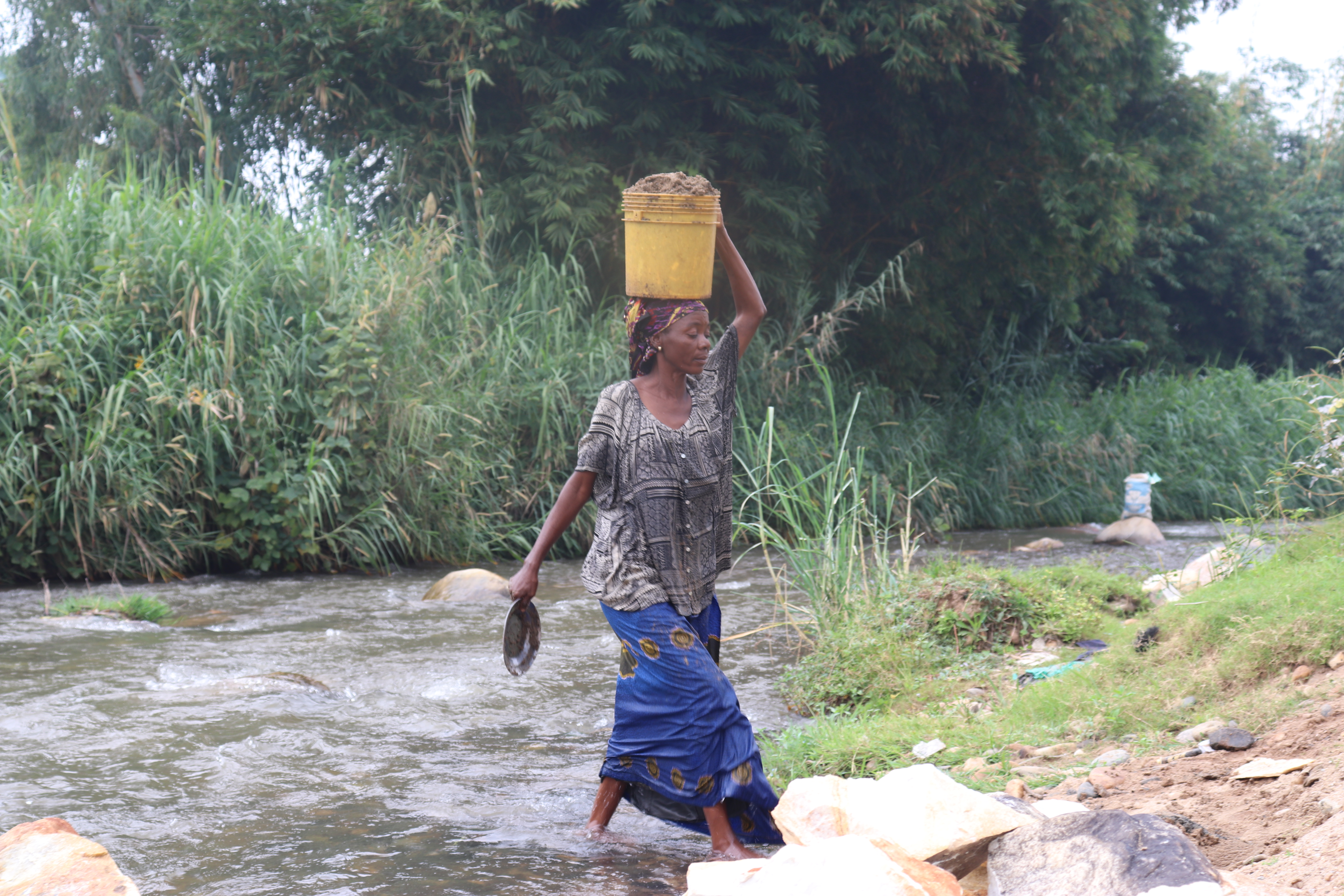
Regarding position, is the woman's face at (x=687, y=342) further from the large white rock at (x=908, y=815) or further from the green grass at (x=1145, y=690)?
the green grass at (x=1145, y=690)

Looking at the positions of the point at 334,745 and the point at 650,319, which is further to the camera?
the point at 334,745

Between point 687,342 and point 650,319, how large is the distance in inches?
5.6

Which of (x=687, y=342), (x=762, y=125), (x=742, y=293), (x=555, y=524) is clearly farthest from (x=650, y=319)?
(x=762, y=125)

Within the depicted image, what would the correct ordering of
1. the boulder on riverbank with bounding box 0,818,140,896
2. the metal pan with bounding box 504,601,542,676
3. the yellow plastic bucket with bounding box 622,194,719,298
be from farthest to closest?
the metal pan with bounding box 504,601,542,676 → the yellow plastic bucket with bounding box 622,194,719,298 → the boulder on riverbank with bounding box 0,818,140,896

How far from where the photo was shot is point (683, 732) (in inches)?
132

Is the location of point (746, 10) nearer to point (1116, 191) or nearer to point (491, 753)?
point (1116, 191)

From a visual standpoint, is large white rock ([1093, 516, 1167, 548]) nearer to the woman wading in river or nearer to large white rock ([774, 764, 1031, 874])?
the woman wading in river

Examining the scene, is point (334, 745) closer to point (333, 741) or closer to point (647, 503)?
point (333, 741)

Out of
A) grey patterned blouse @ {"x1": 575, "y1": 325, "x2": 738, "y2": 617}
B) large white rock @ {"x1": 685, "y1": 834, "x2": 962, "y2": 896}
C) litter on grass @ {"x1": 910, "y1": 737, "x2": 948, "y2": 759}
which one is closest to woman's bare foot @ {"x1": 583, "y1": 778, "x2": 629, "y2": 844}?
grey patterned blouse @ {"x1": 575, "y1": 325, "x2": 738, "y2": 617}

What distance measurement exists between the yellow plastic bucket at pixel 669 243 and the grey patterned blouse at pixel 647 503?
13.1 inches

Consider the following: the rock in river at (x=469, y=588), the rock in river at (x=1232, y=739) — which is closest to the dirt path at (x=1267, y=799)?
the rock in river at (x=1232, y=739)

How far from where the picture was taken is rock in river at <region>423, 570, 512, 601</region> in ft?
24.7

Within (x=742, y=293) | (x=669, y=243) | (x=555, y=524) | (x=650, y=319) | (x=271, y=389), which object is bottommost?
(x=555, y=524)

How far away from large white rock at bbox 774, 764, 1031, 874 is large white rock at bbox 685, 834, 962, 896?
0.14 meters
